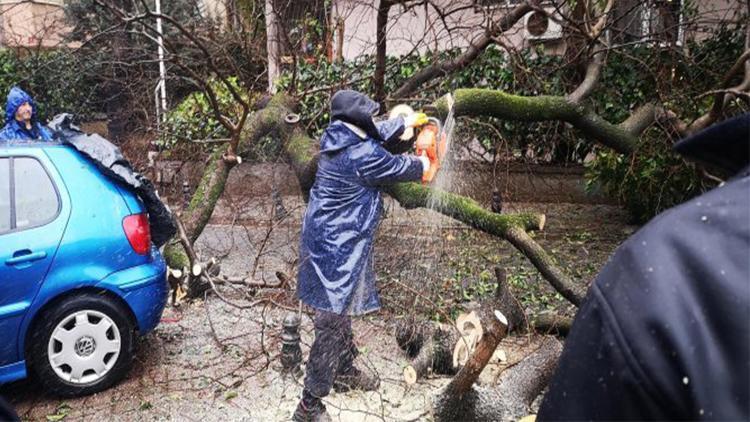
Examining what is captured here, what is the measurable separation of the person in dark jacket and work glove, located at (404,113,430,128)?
2987 mm

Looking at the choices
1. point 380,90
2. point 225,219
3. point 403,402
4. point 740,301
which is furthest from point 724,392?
point 225,219

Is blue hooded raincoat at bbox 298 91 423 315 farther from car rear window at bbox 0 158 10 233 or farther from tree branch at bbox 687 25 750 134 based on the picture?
tree branch at bbox 687 25 750 134

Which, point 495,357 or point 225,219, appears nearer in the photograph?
point 495,357

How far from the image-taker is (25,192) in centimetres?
369

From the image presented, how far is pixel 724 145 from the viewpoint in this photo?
0.84m

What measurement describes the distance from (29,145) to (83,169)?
1.23ft

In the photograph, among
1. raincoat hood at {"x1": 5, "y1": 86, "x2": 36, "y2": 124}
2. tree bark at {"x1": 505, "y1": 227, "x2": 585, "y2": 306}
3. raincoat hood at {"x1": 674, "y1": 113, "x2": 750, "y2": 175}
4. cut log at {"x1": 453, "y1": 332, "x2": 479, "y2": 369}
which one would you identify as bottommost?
cut log at {"x1": 453, "y1": 332, "x2": 479, "y2": 369}

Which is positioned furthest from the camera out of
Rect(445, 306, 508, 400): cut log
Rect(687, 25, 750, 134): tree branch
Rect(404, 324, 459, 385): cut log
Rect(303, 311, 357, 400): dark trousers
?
Rect(687, 25, 750, 134): tree branch

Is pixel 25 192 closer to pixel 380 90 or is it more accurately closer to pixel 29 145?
pixel 29 145

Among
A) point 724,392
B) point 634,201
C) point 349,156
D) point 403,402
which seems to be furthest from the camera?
point 634,201

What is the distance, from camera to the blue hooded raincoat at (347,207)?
350cm

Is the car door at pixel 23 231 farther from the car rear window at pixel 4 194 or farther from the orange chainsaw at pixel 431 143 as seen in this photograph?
the orange chainsaw at pixel 431 143

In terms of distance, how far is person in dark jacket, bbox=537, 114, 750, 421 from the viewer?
69 centimetres

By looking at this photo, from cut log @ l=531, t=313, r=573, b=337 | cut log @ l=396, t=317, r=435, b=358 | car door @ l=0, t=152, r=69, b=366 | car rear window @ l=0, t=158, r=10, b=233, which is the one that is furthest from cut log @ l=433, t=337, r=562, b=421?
car rear window @ l=0, t=158, r=10, b=233
